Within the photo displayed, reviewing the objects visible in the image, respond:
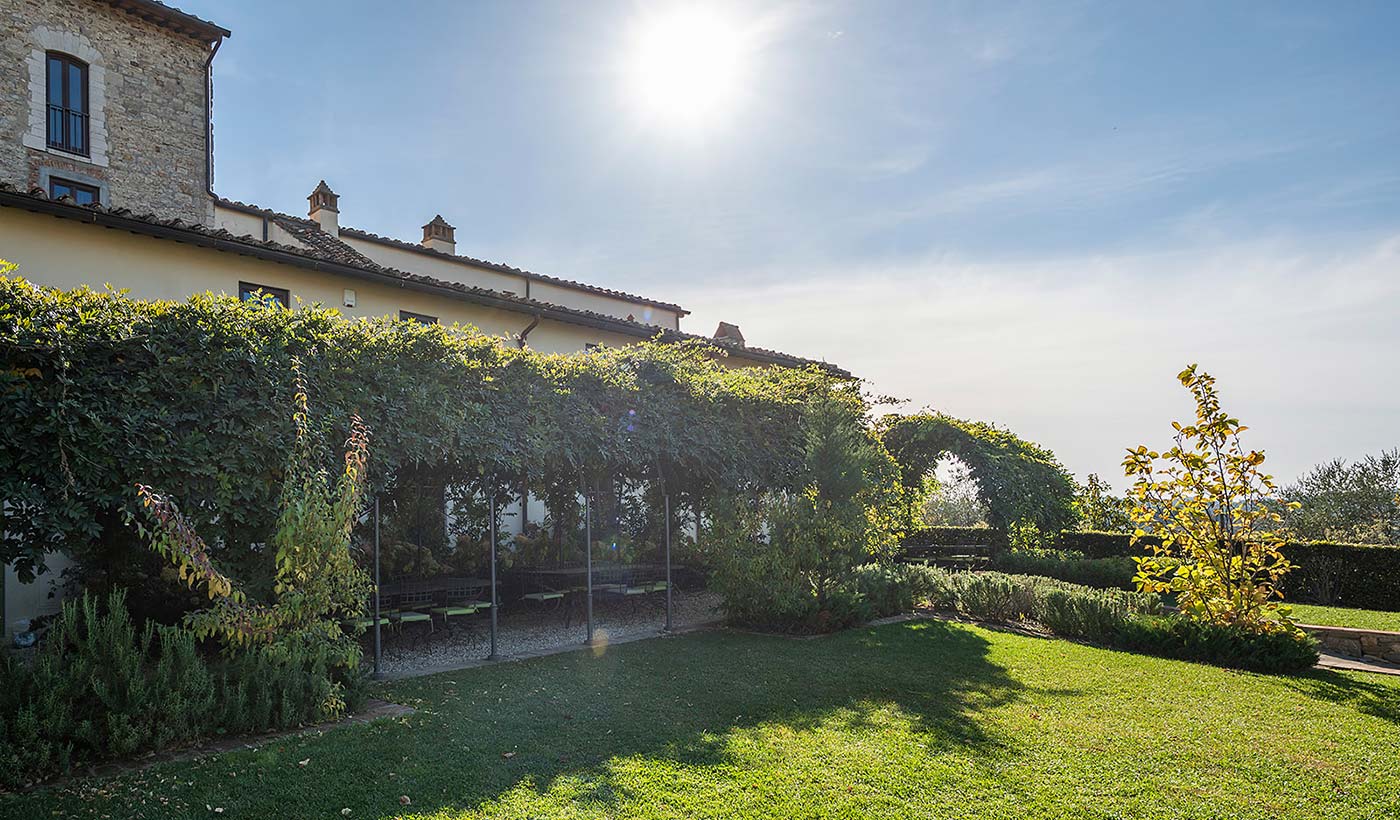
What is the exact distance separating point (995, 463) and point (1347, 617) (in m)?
6.72

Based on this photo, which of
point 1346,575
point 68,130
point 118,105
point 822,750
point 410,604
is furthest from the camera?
point 118,105

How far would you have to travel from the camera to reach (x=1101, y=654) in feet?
31.0

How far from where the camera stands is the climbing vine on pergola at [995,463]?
17797 millimetres

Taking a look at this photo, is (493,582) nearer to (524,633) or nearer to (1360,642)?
(524,633)

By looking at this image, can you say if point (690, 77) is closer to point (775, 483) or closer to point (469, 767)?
point (775, 483)

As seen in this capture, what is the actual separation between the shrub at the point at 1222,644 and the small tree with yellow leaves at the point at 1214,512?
0.19 m

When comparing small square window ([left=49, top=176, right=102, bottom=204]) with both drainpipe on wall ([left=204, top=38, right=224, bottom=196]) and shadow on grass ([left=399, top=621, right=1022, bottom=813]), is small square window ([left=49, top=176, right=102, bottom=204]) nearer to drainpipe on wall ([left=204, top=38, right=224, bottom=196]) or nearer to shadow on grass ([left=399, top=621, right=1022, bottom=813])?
drainpipe on wall ([left=204, top=38, right=224, bottom=196])

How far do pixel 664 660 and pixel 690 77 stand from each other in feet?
23.0

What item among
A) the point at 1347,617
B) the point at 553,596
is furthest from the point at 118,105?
the point at 1347,617

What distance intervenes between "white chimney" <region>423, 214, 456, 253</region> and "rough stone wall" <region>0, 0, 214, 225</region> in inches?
225

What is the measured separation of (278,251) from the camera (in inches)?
476

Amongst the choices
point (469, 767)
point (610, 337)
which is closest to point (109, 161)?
point (610, 337)

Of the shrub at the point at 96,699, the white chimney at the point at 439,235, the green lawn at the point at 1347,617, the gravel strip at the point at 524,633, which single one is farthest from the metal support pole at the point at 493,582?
the white chimney at the point at 439,235

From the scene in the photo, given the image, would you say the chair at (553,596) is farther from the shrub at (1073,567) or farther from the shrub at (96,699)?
the shrub at (1073,567)
